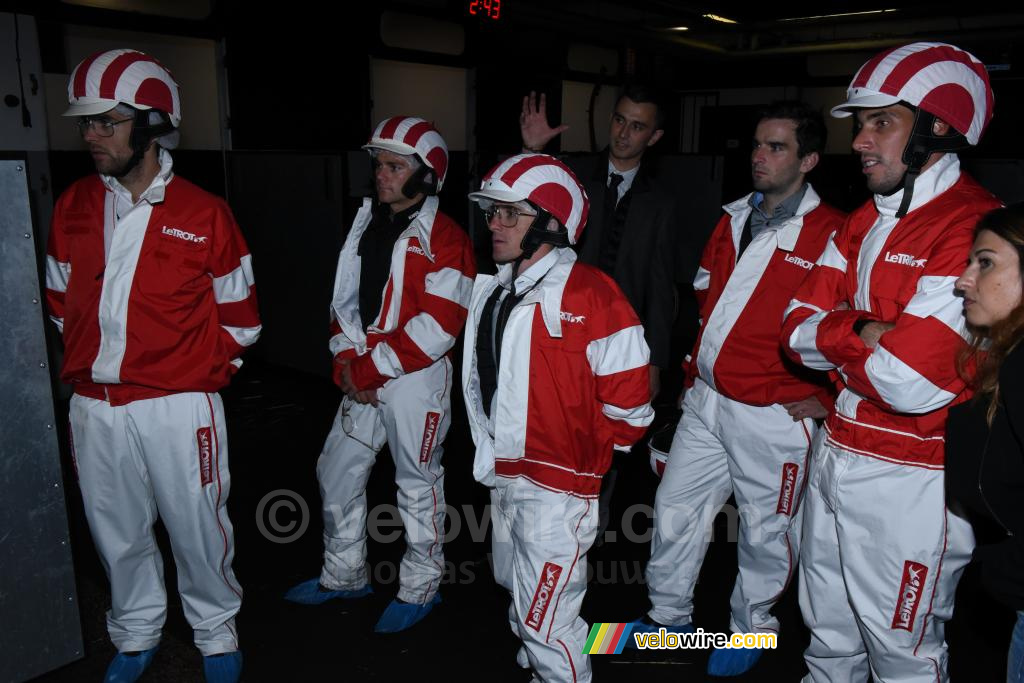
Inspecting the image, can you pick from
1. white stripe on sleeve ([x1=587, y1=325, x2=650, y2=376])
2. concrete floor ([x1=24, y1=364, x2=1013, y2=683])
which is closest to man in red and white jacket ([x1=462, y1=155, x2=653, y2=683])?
white stripe on sleeve ([x1=587, y1=325, x2=650, y2=376])

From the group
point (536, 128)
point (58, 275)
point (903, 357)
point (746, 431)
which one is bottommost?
point (746, 431)

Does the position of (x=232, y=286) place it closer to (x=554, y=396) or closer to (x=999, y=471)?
(x=554, y=396)

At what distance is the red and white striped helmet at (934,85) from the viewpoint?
186 cm

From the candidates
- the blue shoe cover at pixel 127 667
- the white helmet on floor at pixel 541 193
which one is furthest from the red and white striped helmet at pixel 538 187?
the blue shoe cover at pixel 127 667

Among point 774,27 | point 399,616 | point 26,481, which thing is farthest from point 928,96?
point 774,27

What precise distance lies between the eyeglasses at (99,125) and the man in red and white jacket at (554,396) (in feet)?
3.57

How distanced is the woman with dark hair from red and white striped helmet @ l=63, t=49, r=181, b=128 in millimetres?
2189

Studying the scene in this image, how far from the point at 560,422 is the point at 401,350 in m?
0.70

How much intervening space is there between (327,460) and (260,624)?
2.06ft

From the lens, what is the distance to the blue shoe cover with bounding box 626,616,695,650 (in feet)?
8.76

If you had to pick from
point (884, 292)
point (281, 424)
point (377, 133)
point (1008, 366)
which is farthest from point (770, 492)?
point (281, 424)

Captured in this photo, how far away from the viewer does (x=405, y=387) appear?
2.64m

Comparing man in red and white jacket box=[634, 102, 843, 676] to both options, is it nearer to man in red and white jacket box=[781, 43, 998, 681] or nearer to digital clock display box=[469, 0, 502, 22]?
man in red and white jacket box=[781, 43, 998, 681]

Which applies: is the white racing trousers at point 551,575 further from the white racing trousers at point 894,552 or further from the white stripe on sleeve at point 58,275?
the white stripe on sleeve at point 58,275
